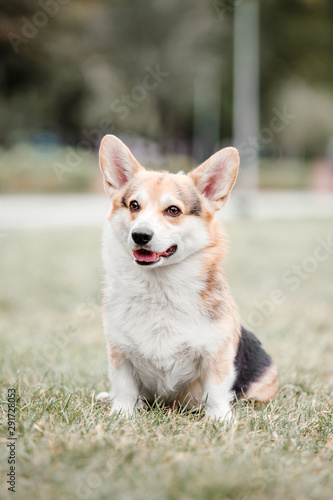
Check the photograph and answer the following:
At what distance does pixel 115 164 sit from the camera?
11.7 ft

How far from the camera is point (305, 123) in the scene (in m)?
39.4

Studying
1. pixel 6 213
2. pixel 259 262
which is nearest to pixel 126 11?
pixel 6 213

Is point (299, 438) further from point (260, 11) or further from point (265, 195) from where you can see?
point (260, 11)

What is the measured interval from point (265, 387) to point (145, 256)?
1.22m

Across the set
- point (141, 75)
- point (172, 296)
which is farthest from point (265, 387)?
point (141, 75)

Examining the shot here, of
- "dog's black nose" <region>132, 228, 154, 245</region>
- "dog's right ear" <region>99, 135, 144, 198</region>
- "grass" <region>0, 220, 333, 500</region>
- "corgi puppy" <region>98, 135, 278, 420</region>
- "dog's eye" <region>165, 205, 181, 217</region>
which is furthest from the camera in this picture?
"dog's right ear" <region>99, 135, 144, 198</region>

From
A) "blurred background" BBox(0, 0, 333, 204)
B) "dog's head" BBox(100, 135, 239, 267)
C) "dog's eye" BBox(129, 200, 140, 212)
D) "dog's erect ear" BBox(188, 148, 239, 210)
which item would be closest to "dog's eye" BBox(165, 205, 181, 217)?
"dog's head" BBox(100, 135, 239, 267)

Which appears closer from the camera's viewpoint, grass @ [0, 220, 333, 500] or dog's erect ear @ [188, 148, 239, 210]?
grass @ [0, 220, 333, 500]

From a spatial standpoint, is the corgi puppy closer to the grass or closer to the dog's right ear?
the dog's right ear

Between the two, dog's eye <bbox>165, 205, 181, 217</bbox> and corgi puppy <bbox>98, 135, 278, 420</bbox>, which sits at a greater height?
dog's eye <bbox>165, 205, 181, 217</bbox>

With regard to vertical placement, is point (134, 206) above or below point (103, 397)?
above

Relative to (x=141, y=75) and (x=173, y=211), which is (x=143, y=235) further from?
(x=141, y=75)

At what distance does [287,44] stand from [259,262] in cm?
3204

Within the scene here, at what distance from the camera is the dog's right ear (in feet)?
11.4
